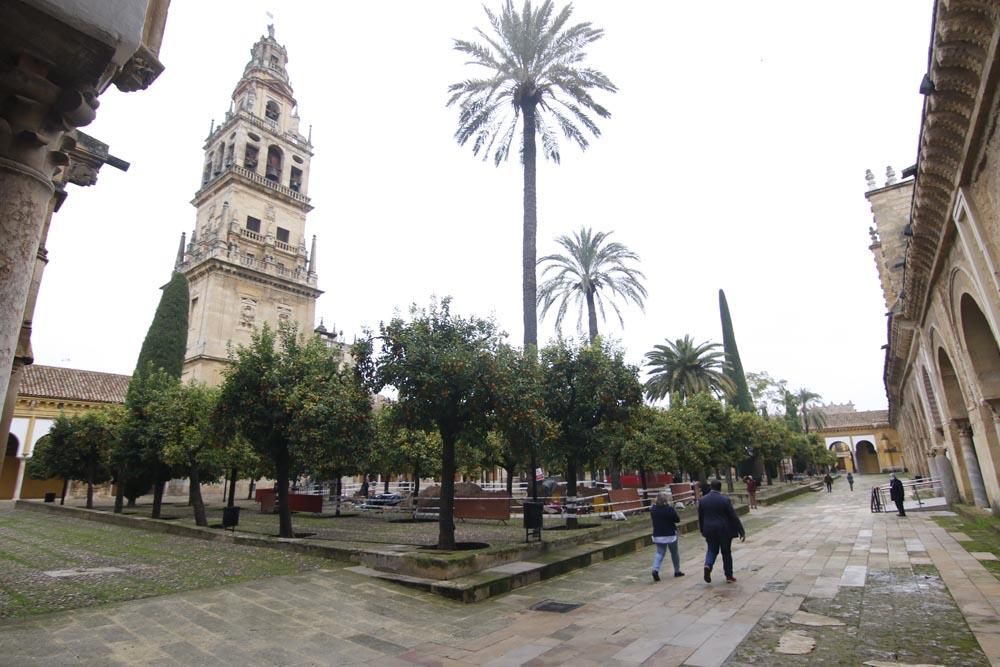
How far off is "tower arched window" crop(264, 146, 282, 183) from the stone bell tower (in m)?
0.09

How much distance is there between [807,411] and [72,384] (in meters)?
82.2

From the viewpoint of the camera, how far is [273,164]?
45.3 metres

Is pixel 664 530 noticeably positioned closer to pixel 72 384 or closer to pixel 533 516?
pixel 533 516

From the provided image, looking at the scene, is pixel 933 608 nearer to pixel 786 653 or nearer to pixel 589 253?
pixel 786 653

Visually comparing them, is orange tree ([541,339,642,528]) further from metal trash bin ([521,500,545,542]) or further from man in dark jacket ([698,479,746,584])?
man in dark jacket ([698,479,746,584])

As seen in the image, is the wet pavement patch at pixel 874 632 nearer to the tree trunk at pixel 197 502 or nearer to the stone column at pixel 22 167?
the stone column at pixel 22 167

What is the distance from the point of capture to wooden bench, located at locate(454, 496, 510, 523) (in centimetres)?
1602

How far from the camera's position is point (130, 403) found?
19000mm

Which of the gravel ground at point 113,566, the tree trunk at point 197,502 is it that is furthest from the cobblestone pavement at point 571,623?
the tree trunk at point 197,502

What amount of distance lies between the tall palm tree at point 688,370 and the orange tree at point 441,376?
1054 inches

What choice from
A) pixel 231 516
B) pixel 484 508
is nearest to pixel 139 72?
pixel 231 516

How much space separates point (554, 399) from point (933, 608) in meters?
8.96

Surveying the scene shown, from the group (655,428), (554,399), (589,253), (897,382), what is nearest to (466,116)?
(589,253)

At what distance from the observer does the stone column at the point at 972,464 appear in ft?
50.5
